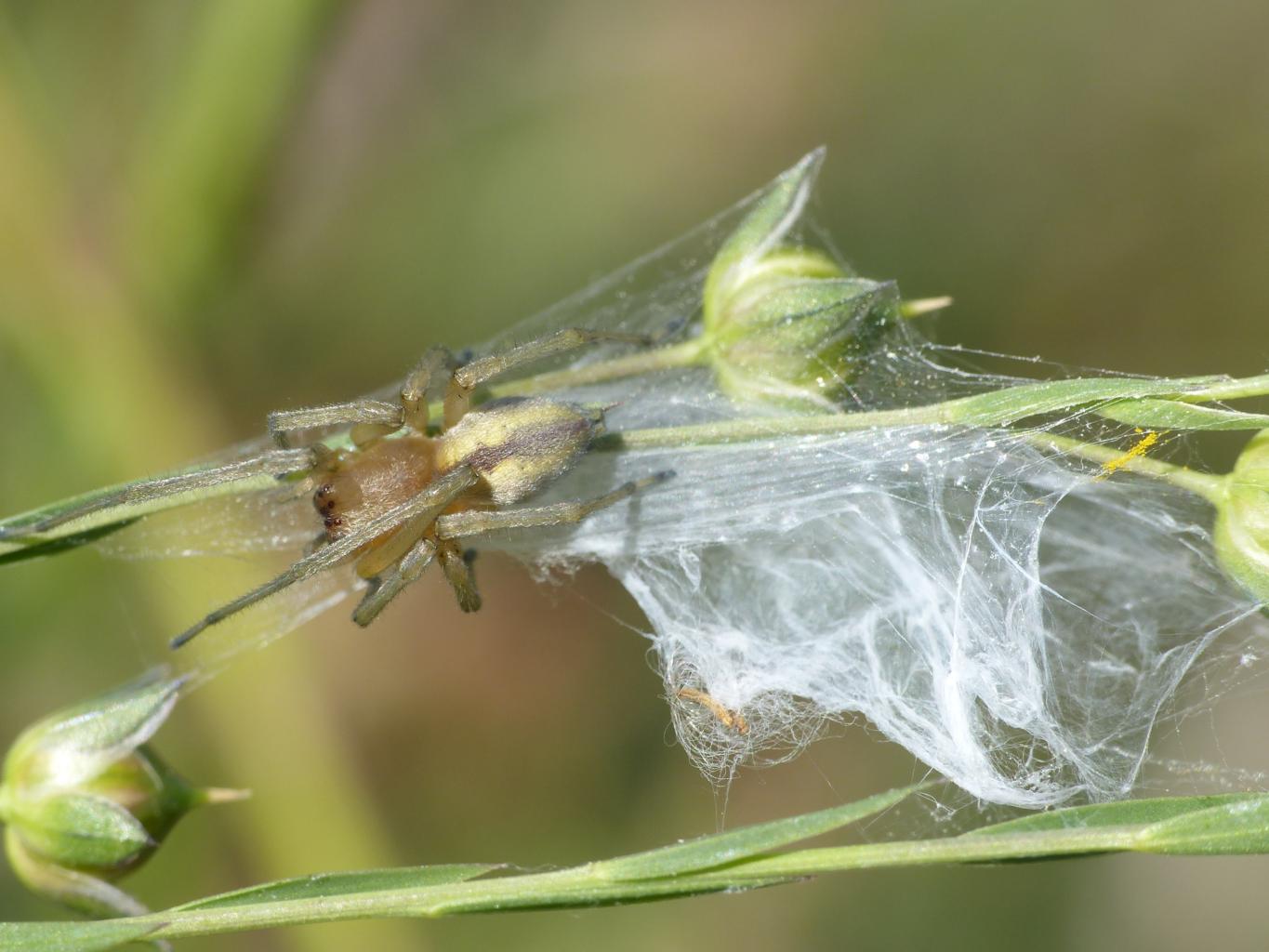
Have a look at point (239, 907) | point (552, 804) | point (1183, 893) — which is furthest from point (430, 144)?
point (1183, 893)

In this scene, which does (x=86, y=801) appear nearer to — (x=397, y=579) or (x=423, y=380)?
(x=397, y=579)

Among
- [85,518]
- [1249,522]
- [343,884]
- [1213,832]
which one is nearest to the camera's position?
[1213,832]

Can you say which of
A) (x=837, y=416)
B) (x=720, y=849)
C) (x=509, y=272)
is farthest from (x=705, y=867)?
(x=509, y=272)

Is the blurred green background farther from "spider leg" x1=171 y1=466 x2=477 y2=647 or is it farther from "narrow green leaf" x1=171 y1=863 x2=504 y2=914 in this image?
"narrow green leaf" x1=171 y1=863 x2=504 y2=914

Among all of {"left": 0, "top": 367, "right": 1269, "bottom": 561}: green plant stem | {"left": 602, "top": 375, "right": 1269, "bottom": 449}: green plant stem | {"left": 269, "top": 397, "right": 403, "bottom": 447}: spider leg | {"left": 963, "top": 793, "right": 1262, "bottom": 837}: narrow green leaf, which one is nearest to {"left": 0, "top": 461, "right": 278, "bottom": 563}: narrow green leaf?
{"left": 0, "top": 367, "right": 1269, "bottom": 561}: green plant stem

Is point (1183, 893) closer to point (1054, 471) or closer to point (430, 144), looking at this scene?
point (1054, 471)
